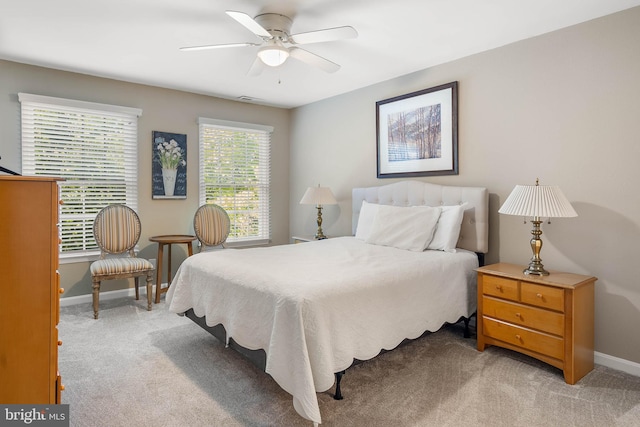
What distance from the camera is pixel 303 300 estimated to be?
6.30 ft

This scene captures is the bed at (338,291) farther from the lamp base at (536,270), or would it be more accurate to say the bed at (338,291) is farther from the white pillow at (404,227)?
the lamp base at (536,270)

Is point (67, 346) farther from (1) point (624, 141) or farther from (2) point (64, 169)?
(1) point (624, 141)

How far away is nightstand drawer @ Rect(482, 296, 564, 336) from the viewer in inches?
96.7

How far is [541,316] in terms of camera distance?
8.30 ft

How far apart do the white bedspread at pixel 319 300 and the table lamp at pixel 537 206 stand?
535 millimetres

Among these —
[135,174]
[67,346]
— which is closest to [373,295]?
[67,346]

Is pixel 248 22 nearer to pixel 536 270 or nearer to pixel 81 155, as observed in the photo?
pixel 536 270

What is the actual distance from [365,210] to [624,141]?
2.29 meters

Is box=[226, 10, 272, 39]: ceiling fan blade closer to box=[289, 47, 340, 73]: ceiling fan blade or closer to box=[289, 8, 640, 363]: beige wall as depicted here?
box=[289, 47, 340, 73]: ceiling fan blade

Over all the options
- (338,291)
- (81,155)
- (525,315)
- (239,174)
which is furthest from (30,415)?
(239,174)

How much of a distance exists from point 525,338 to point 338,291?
1.52m

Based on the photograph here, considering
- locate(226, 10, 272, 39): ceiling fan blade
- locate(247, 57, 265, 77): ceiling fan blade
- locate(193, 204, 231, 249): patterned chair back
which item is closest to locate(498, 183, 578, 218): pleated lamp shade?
locate(226, 10, 272, 39): ceiling fan blade

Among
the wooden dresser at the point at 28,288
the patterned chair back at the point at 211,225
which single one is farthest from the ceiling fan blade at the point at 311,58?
the patterned chair back at the point at 211,225

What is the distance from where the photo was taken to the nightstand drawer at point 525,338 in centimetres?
246
